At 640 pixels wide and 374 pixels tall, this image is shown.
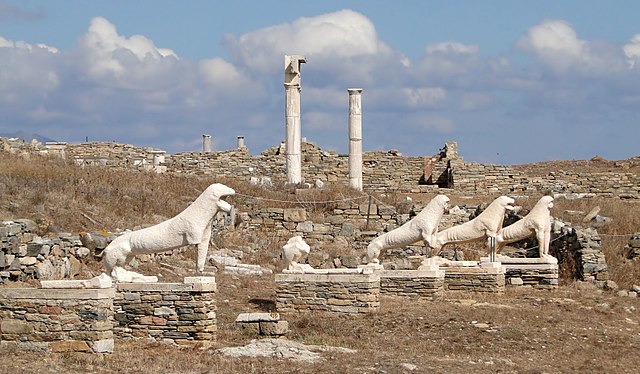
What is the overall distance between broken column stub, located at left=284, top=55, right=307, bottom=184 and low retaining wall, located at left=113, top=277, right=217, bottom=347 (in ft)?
80.5

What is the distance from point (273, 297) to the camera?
1966 centimetres

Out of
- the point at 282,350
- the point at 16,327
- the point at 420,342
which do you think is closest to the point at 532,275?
the point at 420,342

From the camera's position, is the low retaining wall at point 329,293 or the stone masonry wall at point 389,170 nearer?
the low retaining wall at point 329,293

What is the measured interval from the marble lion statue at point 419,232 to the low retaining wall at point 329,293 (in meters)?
2.77

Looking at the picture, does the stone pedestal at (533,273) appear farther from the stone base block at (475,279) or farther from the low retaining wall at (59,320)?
the low retaining wall at (59,320)

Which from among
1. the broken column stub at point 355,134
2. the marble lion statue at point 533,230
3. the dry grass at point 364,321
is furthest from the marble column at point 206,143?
the marble lion statue at point 533,230

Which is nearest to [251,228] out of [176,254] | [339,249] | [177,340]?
[339,249]

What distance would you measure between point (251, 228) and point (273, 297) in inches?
397

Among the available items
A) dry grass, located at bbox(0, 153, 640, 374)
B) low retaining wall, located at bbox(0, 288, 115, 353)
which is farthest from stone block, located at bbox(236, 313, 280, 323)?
low retaining wall, located at bbox(0, 288, 115, 353)

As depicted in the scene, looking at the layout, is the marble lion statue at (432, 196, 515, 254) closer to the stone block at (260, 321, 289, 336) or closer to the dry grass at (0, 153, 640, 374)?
the dry grass at (0, 153, 640, 374)

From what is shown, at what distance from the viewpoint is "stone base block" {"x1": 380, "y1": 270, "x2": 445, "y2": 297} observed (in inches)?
782

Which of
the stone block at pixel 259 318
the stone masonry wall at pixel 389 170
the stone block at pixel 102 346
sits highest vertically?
the stone masonry wall at pixel 389 170

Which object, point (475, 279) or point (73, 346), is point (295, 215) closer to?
point (475, 279)

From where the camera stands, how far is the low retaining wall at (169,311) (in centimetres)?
1409
